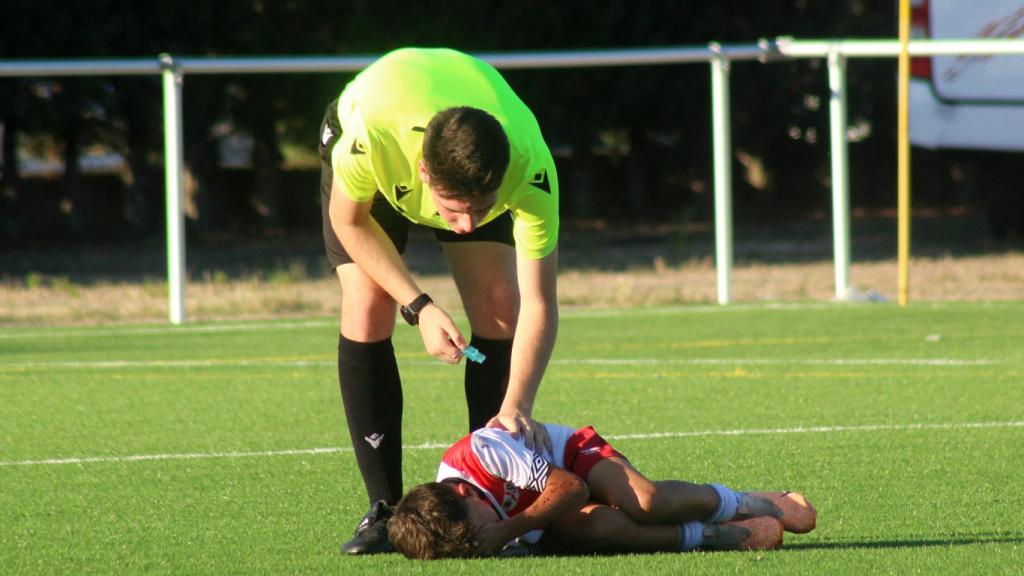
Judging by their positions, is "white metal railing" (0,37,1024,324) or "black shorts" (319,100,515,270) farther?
"white metal railing" (0,37,1024,324)

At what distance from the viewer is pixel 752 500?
5082mm

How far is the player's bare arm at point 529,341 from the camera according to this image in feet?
15.3

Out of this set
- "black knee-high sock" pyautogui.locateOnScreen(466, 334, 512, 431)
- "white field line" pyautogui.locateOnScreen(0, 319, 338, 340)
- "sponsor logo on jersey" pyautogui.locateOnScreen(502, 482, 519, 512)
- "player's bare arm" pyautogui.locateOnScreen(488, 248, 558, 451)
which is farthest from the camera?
"white field line" pyautogui.locateOnScreen(0, 319, 338, 340)

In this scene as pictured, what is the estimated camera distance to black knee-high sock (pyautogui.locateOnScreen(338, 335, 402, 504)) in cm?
535

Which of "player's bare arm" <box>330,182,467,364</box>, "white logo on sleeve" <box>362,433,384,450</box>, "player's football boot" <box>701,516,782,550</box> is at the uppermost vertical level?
"player's bare arm" <box>330,182,467,364</box>

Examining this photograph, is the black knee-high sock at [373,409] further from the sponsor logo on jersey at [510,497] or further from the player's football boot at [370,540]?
the sponsor logo on jersey at [510,497]

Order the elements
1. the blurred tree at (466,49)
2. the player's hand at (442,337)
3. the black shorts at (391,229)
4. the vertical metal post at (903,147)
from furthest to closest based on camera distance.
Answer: the blurred tree at (466,49) < the vertical metal post at (903,147) < the black shorts at (391,229) < the player's hand at (442,337)

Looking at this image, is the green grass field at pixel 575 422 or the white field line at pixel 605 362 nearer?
the green grass field at pixel 575 422

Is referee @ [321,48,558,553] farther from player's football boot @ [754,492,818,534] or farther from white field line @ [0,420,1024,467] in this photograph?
white field line @ [0,420,1024,467]

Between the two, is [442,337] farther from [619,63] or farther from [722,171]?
[722,171]

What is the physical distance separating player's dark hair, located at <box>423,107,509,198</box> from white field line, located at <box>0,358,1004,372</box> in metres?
5.96

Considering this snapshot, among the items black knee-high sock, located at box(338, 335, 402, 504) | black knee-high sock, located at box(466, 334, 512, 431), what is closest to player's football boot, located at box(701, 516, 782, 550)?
black knee-high sock, located at box(466, 334, 512, 431)

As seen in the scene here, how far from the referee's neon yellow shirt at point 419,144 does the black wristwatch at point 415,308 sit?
23 centimetres

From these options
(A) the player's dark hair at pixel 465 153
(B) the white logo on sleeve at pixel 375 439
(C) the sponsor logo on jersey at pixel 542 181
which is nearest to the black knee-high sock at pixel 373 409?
(B) the white logo on sleeve at pixel 375 439
